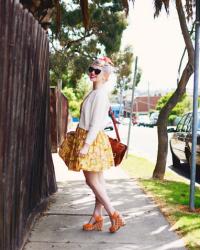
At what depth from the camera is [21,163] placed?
4.81m

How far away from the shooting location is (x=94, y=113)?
17.9ft

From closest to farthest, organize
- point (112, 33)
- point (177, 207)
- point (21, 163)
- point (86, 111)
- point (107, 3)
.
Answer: point (21, 163) → point (86, 111) → point (177, 207) → point (107, 3) → point (112, 33)

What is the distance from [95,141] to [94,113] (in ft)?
0.92

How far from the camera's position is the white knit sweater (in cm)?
540

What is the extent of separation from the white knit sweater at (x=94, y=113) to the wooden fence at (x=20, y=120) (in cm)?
51

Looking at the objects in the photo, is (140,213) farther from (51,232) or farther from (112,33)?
(112,33)

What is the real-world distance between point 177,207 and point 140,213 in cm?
78

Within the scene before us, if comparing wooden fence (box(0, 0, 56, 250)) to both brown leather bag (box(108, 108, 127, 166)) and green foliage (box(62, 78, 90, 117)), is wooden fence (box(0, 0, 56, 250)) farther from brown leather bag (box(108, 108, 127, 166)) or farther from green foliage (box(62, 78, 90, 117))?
green foliage (box(62, 78, 90, 117))

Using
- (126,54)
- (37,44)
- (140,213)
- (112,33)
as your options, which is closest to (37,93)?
(37,44)

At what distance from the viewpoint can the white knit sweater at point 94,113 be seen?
Answer: 5398 mm

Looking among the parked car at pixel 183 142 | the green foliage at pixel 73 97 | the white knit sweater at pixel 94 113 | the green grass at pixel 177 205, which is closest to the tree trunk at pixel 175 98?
the green grass at pixel 177 205

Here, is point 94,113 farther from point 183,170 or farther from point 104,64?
point 183,170

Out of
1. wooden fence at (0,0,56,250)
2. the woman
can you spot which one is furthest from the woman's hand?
wooden fence at (0,0,56,250)

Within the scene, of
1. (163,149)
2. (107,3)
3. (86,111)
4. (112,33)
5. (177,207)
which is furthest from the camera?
(112,33)
